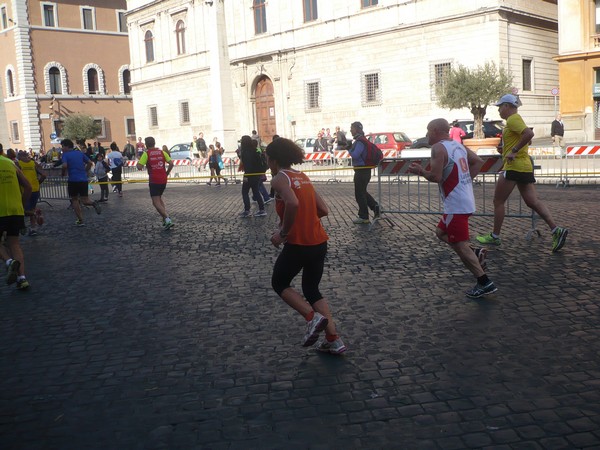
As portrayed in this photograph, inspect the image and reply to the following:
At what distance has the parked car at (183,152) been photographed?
40.4 metres

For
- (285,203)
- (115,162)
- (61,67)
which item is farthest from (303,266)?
(61,67)

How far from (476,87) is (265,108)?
17235 millimetres

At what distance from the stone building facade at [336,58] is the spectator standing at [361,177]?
18757mm

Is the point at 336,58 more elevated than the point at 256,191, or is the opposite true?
the point at 336,58

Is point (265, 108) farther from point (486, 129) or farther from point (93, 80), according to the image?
point (93, 80)

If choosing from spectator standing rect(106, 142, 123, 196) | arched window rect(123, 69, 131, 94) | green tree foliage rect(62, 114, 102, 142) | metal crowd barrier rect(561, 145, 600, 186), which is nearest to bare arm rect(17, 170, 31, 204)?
spectator standing rect(106, 142, 123, 196)

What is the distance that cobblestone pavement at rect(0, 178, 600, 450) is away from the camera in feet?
12.7

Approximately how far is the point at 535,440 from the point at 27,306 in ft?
17.9

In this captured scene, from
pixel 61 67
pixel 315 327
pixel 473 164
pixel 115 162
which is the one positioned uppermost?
pixel 61 67

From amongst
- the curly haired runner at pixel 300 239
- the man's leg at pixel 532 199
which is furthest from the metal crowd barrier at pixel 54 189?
the curly haired runner at pixel 300 239

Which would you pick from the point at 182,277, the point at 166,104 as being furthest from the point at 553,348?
the point at 166,104

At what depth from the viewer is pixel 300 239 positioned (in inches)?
199

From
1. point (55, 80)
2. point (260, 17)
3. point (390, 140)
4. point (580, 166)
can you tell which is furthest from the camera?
point (55, 80)

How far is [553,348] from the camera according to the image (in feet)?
16.6
